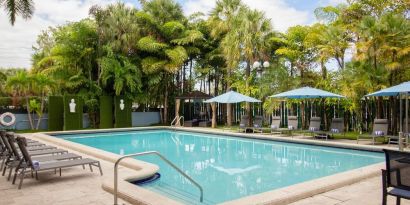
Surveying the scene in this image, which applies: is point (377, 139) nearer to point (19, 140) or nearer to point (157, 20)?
point (19, 140)

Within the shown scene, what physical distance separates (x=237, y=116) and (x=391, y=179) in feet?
57.3

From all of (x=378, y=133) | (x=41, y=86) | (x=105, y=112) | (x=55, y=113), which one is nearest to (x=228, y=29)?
(x=105, y=112)

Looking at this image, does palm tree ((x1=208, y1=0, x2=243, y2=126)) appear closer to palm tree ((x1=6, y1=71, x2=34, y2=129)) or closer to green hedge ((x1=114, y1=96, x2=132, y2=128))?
green hedge ((x1=114, y1=96, x2=132, y2=128))

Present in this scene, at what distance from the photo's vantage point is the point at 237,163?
30.1ft

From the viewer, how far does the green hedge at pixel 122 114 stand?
19.7 m

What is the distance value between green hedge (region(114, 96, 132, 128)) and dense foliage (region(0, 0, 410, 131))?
18.4 inches

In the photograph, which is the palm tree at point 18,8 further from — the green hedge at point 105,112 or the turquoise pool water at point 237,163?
the green hedge at point 105,112

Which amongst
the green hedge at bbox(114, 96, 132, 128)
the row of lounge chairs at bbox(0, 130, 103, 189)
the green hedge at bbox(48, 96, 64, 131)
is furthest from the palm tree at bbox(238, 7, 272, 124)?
the row of lounge chairs at bbox(0, 130, 103, 189)

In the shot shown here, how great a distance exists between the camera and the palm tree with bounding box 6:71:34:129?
17294 mm

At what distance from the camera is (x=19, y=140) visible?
5.55 meters

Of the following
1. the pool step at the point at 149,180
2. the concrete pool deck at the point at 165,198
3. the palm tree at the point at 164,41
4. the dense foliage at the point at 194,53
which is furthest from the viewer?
the palm tree at the point at 164,41

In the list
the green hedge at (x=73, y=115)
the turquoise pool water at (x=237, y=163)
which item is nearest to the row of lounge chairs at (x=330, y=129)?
the turquoise pool water at (x=237, y=163)

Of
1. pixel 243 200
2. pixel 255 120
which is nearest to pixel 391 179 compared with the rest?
pixel 243 200

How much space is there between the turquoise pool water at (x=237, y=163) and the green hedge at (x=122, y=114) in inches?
183
